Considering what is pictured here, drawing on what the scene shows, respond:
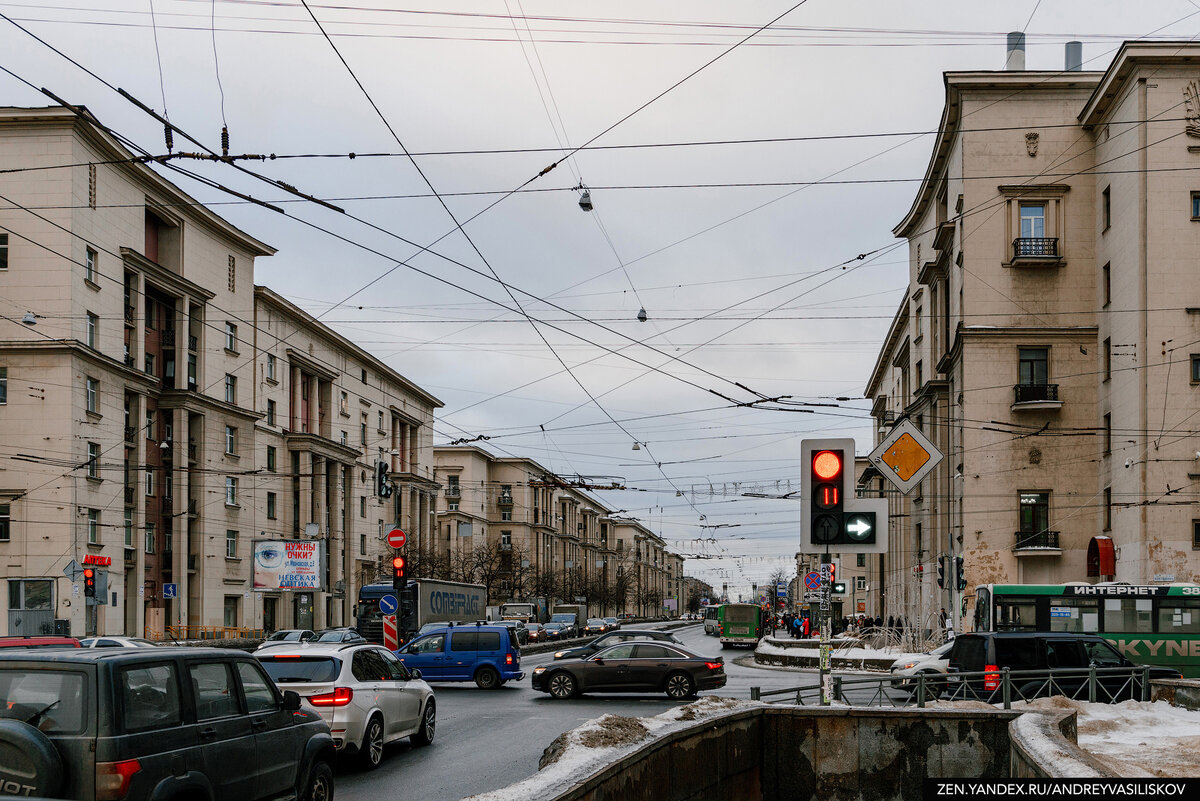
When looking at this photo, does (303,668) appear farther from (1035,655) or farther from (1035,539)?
(1035,539)

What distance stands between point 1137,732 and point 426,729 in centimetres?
935

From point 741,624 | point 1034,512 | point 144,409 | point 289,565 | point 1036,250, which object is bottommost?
point 741,624

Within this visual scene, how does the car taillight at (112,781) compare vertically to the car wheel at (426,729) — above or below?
above

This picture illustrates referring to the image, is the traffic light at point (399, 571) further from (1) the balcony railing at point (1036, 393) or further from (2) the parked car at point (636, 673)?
(1) the balcony railing at point (1036, 393)

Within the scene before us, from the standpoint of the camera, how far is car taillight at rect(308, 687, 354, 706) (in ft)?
46.9

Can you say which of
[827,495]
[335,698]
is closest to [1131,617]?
[827,495]

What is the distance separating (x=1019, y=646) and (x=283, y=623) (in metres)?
52.3

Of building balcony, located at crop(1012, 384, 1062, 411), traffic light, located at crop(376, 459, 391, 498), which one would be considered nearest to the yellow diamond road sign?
traffic light, located at crop(376, 459, 391, 498)

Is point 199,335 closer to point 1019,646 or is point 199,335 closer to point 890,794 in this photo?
point 1019,646

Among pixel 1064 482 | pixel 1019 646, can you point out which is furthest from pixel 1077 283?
pixel 1019 646

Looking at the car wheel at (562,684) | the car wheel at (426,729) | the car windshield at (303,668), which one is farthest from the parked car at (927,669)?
the car windshield at (303,668)

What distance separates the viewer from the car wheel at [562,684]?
26.1 metres

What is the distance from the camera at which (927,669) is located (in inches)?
981

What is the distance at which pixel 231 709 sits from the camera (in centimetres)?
931
